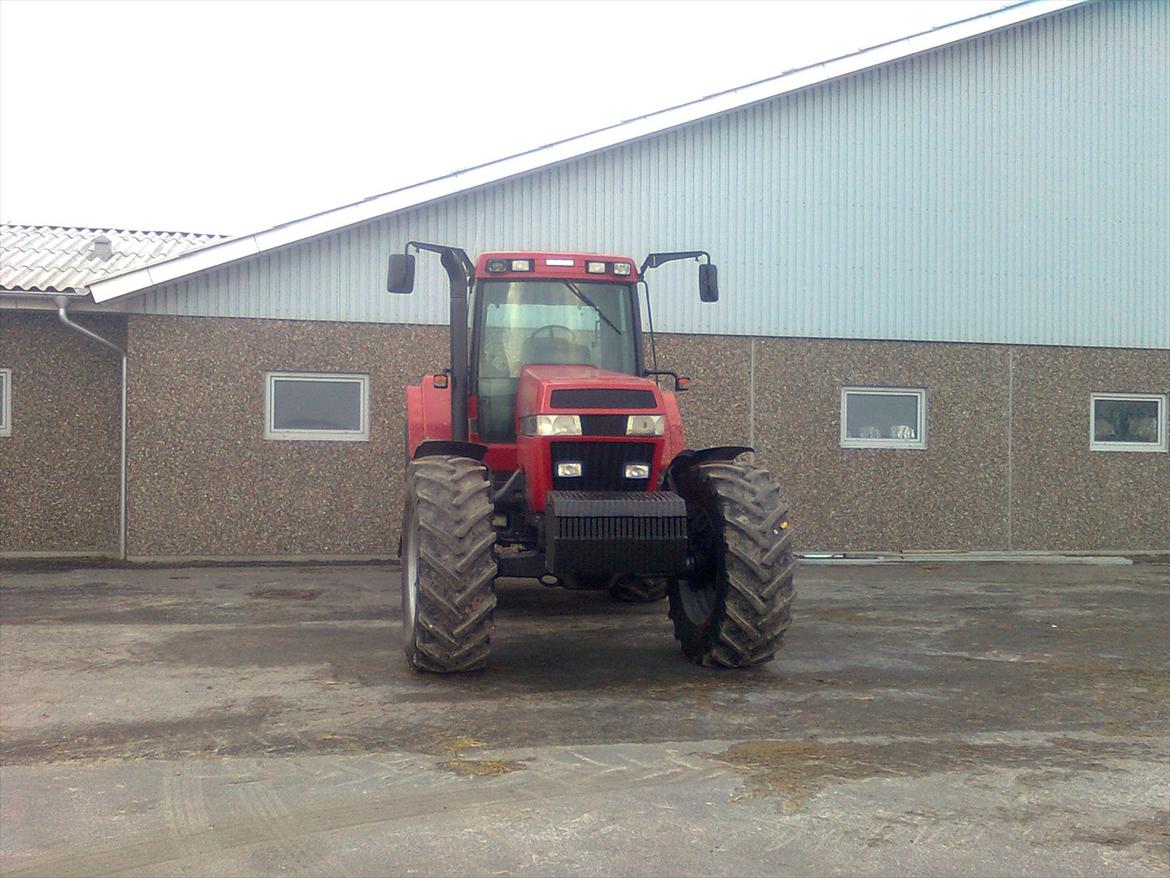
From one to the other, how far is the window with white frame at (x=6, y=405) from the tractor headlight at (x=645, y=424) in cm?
914

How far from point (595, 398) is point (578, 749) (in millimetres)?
2364

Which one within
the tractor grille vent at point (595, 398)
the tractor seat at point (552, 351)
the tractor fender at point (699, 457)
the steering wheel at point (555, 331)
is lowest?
the tractor fender at point (699, 457)

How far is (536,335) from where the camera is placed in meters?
8.28

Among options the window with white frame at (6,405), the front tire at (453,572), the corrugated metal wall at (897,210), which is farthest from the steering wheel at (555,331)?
the window with white frame at (6,405)

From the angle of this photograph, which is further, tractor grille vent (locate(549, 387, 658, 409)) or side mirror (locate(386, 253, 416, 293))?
side mirror (locate(386, 253, 416, 293))

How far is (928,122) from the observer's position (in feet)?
48.2

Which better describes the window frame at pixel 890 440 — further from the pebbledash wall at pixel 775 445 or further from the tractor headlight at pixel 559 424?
the tractor headlight at pixel 559 424

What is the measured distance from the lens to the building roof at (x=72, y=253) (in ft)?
42.9

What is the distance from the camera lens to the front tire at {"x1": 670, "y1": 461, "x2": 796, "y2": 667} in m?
6.88

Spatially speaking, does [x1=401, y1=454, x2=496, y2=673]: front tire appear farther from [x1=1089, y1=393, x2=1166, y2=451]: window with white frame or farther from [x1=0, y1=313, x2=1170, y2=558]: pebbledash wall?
[x1=1089, y1=393, x2=1166, y2=451]: window with white frame

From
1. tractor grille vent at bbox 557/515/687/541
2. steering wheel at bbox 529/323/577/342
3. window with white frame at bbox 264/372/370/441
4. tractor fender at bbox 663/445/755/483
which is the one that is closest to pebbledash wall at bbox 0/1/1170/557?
window with white frame at bbox 264/372/370/441

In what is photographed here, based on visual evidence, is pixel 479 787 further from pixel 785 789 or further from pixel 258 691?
pixel 258 691

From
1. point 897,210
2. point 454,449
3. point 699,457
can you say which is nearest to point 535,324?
point 454,449

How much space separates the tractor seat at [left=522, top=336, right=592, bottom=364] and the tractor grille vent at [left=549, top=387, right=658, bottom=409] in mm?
1157
